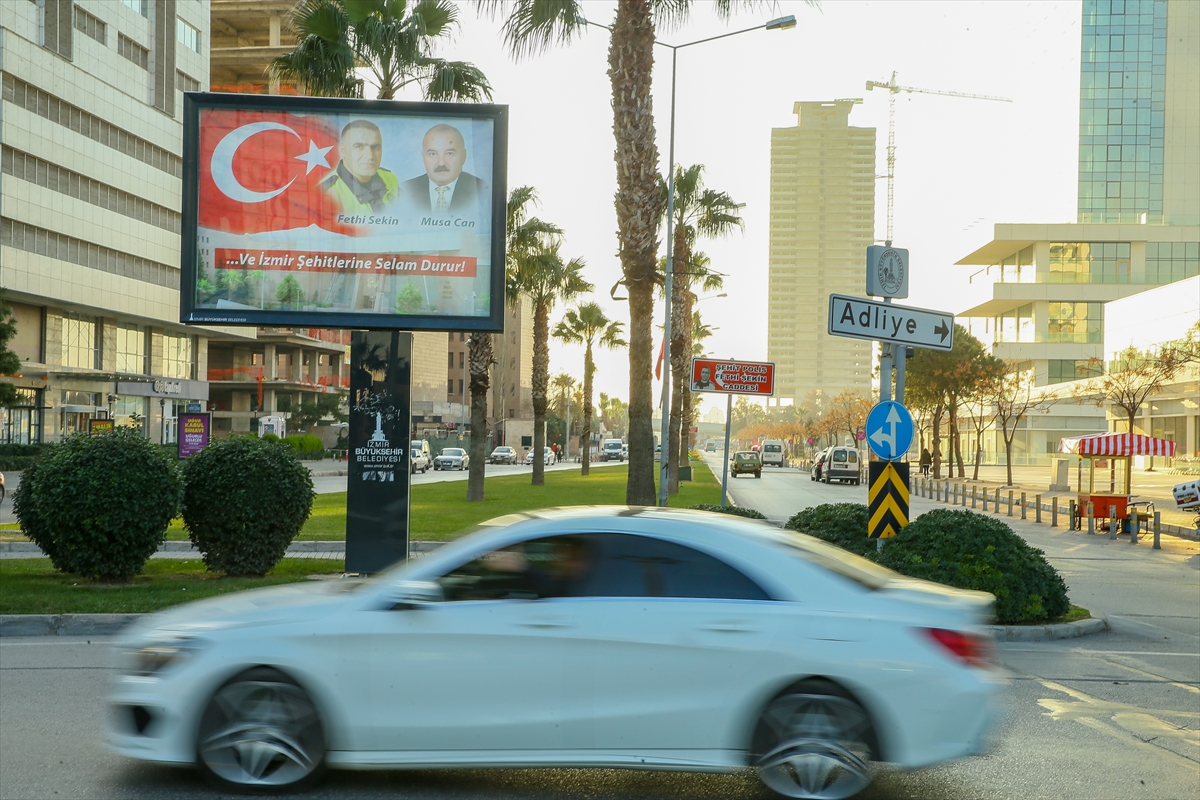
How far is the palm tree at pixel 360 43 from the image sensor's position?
20.9 meters

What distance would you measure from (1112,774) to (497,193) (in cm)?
1015

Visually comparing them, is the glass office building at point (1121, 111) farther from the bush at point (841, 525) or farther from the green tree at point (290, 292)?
the green tree at point (290, 292)

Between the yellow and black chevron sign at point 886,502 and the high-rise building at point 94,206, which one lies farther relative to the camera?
the high-rise building at point 94,206

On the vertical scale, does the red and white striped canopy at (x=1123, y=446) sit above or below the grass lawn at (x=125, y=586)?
above

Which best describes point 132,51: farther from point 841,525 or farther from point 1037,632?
point 1037,632

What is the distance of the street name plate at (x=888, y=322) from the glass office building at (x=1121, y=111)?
86.1 metres

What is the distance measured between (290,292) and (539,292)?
94.7ft

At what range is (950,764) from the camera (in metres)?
6.10

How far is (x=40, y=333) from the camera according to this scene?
176ft

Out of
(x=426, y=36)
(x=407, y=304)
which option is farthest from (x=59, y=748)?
(x=426, y=36)

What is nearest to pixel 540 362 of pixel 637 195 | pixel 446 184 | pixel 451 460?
pixel 451 460

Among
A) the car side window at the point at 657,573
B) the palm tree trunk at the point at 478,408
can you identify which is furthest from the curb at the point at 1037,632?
the palm tree trunk at the point at 478,408

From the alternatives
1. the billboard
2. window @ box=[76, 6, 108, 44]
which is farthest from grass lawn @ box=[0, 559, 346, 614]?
window @ box=[76, 6, 108, 44]

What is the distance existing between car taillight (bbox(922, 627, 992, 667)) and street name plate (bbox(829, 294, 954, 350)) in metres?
6.11
